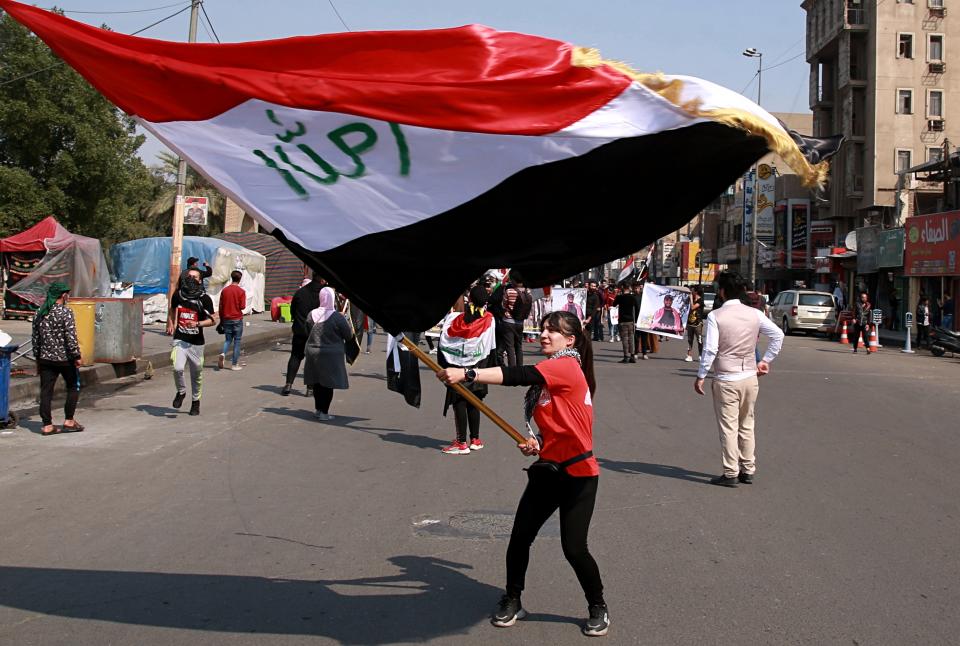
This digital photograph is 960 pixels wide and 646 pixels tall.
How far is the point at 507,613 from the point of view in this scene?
192 inches

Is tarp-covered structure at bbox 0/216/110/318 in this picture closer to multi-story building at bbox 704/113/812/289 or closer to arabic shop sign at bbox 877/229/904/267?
arabic shop sign at bbox 877/229/904/267

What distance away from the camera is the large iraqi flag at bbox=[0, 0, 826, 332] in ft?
12.5

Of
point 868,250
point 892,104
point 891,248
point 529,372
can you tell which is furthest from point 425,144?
point 892,104

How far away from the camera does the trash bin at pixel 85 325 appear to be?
48.3ft

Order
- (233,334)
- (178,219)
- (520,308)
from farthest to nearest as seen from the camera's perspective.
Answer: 1. (178,219)
2. (233,334)
3. (520,308)

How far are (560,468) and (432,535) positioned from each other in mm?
2017

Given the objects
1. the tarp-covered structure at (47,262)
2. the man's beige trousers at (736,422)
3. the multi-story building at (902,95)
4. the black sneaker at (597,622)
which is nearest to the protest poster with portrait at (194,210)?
the tarp-covered structure at (47,262)

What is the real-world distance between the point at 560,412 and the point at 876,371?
55.3 ft

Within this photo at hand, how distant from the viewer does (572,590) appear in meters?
5.43

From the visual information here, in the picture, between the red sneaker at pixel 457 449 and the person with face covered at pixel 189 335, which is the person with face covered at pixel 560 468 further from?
the person with face covered at pixel 189 335

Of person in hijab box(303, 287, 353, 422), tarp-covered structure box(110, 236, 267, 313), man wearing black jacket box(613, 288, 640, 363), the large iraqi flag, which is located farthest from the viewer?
tarp-covered structure box(110, 236, 267, 313)

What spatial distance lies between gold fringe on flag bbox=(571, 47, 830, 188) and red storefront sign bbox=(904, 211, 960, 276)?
3243 centimetres

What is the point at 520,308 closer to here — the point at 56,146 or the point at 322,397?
Answer: the point at 322,397

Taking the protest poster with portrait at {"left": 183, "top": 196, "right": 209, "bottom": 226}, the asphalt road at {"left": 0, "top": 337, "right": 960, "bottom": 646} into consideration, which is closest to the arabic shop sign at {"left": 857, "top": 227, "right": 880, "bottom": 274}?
the protest poster with portrait at {"left": 183, "top": 196, "right": 209, "bottom": 226}
